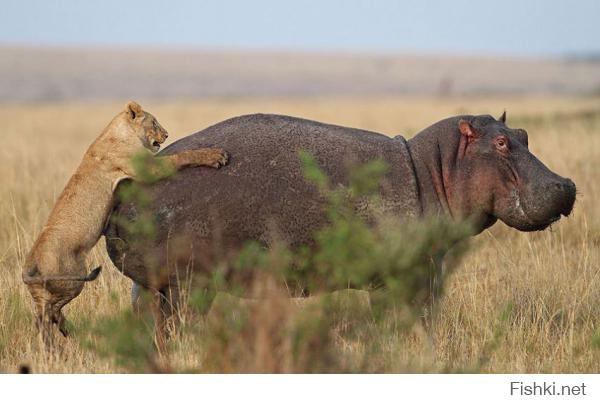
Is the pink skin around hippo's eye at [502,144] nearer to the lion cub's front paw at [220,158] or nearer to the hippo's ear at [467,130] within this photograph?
the hippo's ear at [467,130]

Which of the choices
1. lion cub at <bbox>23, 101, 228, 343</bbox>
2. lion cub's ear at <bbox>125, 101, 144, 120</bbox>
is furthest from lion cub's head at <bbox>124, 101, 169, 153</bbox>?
lion cub at <bbox>23, 101, 228, 343</bbox>

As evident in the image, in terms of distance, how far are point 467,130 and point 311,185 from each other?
114 centimetres

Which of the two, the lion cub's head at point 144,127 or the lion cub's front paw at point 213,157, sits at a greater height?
the lion cub's head at point 144,127

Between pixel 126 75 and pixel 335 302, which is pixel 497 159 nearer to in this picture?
pixel 335 302

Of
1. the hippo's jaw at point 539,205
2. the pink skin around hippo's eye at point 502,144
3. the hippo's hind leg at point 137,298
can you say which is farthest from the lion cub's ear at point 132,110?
the hippo's jaw at point 539,205

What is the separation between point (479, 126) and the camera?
6699mm

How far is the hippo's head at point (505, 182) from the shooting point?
646 cm

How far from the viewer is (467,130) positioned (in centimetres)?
664

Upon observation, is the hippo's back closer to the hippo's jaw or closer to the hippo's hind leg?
the hippo's hind leg

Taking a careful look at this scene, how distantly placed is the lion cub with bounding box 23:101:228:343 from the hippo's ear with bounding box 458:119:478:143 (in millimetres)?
1581

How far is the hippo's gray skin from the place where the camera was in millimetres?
6227

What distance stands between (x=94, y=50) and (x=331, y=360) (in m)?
124

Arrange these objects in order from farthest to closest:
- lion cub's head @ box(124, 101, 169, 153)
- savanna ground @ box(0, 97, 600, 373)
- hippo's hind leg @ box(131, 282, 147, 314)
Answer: lion cub's head @ box(124, 101, 169, 153)
hippo's hind leg @ box(131, 282, 147, 314)
savanna ground @ box(0, 97, 600, 373)

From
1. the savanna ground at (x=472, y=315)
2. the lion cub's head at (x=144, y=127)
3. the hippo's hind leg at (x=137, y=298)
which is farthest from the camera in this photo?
the lion cub's head at (x=144, y=127)
